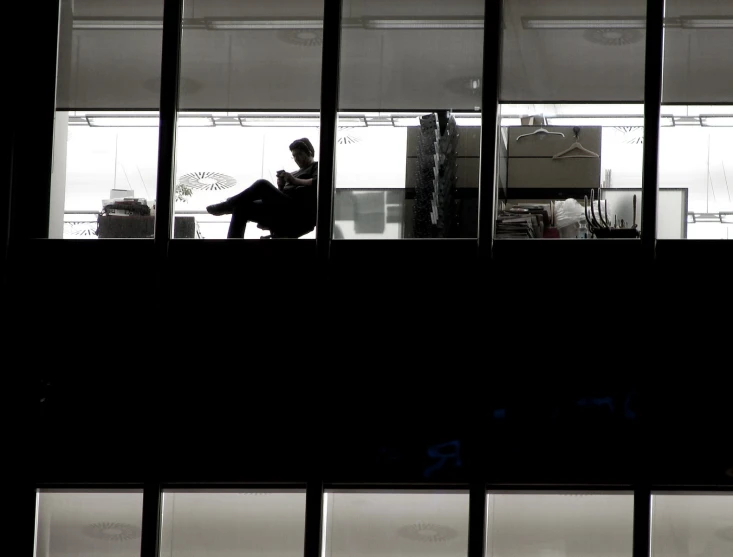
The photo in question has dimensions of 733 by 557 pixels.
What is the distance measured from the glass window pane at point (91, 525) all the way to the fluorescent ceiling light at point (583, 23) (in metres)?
4.86

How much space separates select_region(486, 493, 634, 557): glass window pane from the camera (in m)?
7.84

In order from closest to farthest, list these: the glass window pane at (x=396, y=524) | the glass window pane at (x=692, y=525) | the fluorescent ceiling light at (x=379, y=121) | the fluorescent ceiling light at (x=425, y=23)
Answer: the glass window pane at (x=692, y=525), the glass window pane at (x=396, y=524), the fluorescent ceiling light at (x=379, y=121), the fluorescent ceiling light at (x=425, y=23)

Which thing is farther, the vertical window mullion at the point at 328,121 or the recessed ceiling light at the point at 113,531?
the vertical window mullion at the point at 328,121

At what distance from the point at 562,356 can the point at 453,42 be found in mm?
2655

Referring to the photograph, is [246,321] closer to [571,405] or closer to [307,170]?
[307,170]

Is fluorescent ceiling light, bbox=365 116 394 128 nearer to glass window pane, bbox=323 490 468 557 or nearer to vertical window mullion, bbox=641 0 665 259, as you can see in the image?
vertical window mullion, bbox=641 0 665 259

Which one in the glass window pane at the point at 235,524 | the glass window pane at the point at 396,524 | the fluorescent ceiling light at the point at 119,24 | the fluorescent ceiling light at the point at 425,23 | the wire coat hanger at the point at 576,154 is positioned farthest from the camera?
the fluorescent ceiling light at the point at 119,24

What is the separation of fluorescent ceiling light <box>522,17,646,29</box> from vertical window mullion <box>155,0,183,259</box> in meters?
2.83

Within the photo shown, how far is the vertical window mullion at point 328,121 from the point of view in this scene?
27.3ft

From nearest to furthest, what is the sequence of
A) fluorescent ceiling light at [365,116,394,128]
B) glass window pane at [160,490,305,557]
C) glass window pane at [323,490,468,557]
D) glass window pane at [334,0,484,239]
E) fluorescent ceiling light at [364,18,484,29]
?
glass window pane at [323,490,468,557] < glass window pane at [160,490,305,557] < glass window pane at [334,0,484,239] < fluorescent ceiling light at [365,116,394,128] < fluorescent ceiling light at [364,18,484,29]

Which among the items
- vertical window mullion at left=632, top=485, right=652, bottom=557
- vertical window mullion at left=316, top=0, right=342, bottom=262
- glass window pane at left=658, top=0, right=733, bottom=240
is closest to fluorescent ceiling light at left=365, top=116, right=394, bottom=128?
vertical window mullion at left=316, top=0, right=342, bottom=262

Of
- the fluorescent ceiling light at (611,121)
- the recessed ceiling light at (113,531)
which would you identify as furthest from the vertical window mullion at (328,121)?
the recessed ceiling light at (113,531)

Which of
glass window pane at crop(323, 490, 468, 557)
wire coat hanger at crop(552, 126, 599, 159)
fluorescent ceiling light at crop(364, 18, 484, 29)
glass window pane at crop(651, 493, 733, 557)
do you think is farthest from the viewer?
fluorescent ceiling light at crop(364, 18, 484, 29)

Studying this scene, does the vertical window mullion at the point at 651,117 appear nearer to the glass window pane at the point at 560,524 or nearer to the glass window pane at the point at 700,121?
the glass window pane at the point at 700,121
